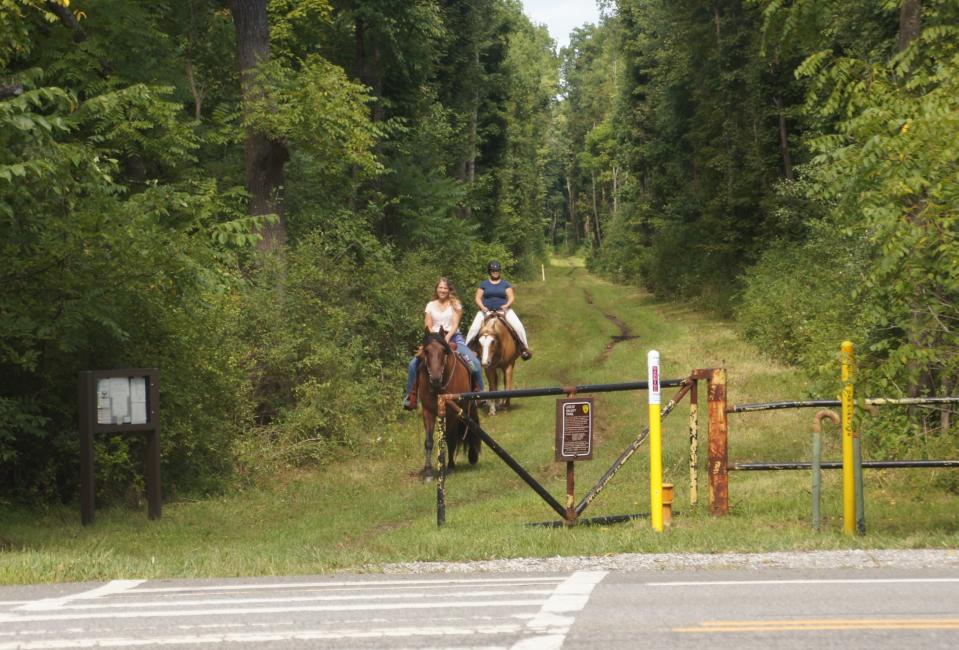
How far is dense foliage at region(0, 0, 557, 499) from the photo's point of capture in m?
14.8

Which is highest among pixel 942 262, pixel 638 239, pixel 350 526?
pixel 638 239

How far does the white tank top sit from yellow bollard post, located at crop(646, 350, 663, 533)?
314 inches

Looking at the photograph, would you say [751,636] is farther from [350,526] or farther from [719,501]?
[350,526]

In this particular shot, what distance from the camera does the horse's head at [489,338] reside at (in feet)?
79.1

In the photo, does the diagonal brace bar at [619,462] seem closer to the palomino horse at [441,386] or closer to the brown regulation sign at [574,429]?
the brown regulation sign at [574,429]

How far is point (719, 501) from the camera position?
42.3 feet

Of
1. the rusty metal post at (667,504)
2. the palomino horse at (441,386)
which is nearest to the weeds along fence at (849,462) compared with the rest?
the rusty metal post at (667,504)

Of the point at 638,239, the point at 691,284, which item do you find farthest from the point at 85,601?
the point at 638,239

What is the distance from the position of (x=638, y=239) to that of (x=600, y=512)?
203 feet

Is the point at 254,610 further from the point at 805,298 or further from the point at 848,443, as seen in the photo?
the point at 805,298

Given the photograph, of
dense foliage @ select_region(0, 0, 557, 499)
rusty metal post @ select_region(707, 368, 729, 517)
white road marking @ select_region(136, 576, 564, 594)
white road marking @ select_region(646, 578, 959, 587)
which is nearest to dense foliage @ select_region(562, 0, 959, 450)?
rusty metal post @ select_region(707, 368, 729, 517)

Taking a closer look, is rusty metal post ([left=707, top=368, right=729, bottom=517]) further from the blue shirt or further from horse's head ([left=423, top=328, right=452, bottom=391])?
the blue shirt

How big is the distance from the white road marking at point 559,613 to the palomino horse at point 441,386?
8.11 metres

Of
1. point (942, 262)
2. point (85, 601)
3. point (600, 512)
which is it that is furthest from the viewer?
point (600, 512)
